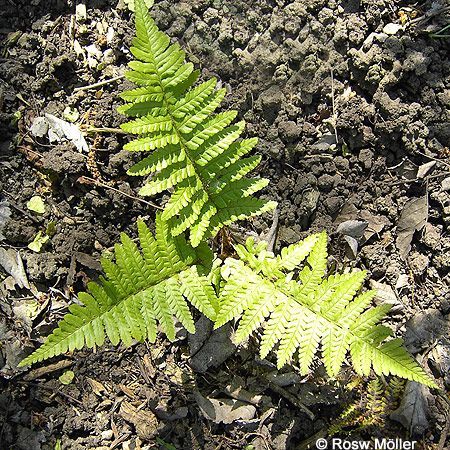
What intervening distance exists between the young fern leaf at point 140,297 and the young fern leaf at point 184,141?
0.15 metres

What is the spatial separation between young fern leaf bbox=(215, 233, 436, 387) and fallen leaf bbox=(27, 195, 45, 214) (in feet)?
4.58

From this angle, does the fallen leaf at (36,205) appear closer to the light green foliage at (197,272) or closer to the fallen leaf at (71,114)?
the fallen leaf at (71,114)

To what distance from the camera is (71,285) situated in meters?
3.36

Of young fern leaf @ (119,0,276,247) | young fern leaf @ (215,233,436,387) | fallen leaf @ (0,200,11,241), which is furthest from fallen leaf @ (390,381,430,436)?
fallen leaf @ (0,200,11,241)

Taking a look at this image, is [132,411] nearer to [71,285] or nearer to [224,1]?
[71,285]

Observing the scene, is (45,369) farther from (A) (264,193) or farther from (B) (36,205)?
(A) (264,193)

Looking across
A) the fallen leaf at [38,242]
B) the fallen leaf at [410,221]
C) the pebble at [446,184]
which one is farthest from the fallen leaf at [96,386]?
the pebble at [446,184]

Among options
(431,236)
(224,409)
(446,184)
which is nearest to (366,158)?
(446,184)

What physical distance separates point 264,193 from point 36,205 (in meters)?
1.49

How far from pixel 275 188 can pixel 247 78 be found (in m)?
0.74

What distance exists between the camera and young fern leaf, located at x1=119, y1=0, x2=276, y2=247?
8.41 feet

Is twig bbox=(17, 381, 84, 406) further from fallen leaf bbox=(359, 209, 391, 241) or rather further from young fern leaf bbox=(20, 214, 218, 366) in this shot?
fallen leaf bbox=(359, 209, 391, 241)

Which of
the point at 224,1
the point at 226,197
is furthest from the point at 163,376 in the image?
the point at 224,1

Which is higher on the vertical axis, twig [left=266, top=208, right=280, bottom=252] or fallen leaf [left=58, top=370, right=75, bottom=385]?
twig [left=266, top=208, right=280, bottom=252]
